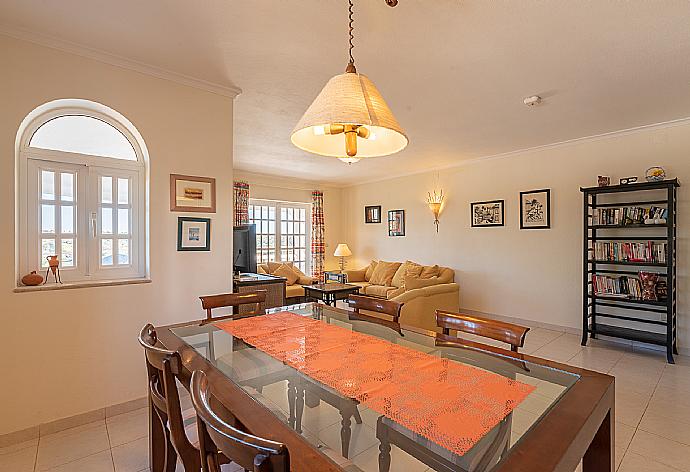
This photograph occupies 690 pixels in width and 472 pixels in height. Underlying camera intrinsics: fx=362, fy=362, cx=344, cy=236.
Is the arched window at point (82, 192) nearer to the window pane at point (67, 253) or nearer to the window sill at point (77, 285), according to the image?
the window pane at point (67, 253)

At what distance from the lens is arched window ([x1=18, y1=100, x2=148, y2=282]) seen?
8.03 feet

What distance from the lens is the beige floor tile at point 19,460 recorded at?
2039 millimetres

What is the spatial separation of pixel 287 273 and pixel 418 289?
108 inches

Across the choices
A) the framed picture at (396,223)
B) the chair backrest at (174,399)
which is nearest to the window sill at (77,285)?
A: the chair backrest at (174,399)

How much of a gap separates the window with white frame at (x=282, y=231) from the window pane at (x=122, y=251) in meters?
4.23

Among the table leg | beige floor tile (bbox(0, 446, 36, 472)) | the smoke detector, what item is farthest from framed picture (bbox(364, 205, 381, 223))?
the table leg

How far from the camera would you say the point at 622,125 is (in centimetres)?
408

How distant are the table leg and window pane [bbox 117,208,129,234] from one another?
311 cm

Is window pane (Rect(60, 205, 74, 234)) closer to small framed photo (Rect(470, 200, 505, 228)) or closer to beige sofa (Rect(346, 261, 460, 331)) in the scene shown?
beige sofa (Rect(346, 261, 460, 331))

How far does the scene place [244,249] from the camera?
458 centimetres

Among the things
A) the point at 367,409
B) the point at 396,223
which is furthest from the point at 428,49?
the point at 396,223

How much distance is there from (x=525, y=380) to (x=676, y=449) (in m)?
1.83

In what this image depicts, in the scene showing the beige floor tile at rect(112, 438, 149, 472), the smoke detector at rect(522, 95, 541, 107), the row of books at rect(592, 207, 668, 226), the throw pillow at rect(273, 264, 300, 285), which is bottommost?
the beige floor tile at rect(112, 438, 149, 472)

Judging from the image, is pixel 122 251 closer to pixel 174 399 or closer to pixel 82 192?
pixel 82 192
